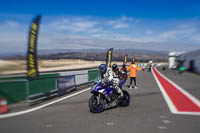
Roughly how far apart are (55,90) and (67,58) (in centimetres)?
4974

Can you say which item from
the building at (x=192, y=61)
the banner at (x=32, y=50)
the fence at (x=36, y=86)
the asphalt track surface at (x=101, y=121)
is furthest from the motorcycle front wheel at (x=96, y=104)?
the building at (x=192, y=61)

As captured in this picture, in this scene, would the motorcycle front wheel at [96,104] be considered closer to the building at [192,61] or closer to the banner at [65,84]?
the banner at [65,84]

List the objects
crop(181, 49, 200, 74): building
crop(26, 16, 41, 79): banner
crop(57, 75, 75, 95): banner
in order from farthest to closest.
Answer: crop(181, 49, 200, 74): building → crop(57, 75, 75, 95): banner → crop(26, 16, 41, 79): banner

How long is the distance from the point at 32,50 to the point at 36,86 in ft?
5.24

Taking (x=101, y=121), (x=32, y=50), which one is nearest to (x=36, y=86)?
(x=32, y=50)

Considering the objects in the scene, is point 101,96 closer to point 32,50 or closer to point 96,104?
point 96,104

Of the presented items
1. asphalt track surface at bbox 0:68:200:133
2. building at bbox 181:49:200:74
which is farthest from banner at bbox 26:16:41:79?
building at bbox 181:49:200:74

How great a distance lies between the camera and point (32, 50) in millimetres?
8555

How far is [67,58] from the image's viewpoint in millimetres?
58688

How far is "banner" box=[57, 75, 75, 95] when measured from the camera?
1011 centimetres

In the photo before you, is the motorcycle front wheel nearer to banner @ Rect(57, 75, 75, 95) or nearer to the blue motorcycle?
the blue motorcycle

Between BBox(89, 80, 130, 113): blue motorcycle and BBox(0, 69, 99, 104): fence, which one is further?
BBox(0, 69, 99, 104): fence

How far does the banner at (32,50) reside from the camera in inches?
333

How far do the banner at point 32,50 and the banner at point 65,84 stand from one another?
5.64 feet
